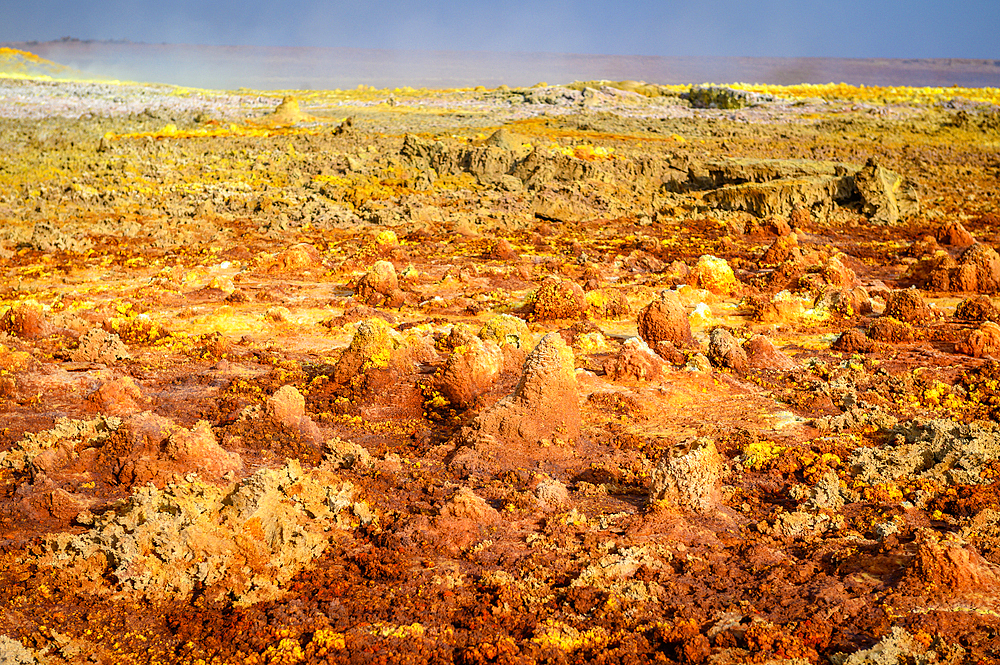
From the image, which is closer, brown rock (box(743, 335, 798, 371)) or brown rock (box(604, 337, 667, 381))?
brown rock (box(604, 337, 667, 381))

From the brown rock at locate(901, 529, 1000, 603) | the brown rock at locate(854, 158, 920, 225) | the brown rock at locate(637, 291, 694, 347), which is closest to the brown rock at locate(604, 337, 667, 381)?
the brown rock at locate(637, 291, 694, 347)

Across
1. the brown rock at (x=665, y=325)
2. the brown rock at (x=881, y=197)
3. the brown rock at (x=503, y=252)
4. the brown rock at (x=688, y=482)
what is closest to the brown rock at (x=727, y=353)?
the brown rock at (x=665, y=325)

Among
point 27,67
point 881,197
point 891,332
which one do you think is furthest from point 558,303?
point 27,67

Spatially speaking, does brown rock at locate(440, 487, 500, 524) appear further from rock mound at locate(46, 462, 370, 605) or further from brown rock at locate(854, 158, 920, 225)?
brown rock at locate(854, 158, 920, 225)

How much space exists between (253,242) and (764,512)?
309 inches

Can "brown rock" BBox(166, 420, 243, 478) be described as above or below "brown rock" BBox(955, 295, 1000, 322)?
below

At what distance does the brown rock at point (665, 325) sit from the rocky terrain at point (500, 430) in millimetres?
24

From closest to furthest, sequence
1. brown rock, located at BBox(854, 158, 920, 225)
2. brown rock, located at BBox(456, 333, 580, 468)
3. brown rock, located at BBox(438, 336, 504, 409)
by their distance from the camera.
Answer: brown rock, located at BBox(456, 333, 580, 468)
brown rock, located at BBox(438, 336, 504, 409)
brown rock, located at BBox(854, 158, 920, 225)

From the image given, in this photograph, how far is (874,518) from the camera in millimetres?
3951

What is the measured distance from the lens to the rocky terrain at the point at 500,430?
323 cm

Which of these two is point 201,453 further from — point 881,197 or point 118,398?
point 881,197

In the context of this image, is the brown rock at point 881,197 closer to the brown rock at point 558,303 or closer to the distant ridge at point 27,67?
the brown rock at point 558,303

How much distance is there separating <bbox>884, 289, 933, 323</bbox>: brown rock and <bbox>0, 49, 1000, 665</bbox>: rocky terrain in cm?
2

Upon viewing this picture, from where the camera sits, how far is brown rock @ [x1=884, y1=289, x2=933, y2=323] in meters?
7.11
